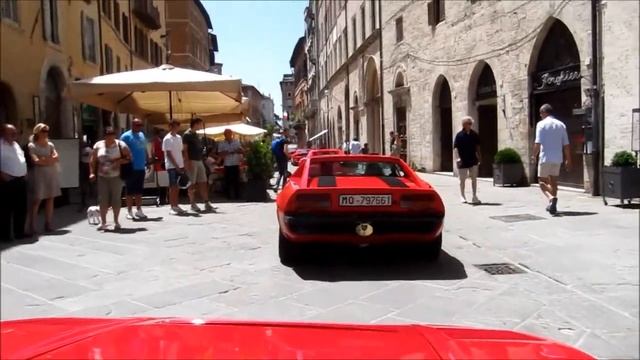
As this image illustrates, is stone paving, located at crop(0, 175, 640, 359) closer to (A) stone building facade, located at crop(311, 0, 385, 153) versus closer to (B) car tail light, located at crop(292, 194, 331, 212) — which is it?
(B) car tail light, located at crop(292, 194, 331, 212)

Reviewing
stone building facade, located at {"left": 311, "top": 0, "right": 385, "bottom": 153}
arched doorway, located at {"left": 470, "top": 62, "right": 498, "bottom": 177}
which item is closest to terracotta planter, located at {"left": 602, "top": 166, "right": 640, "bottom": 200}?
arched doorway, located at {"left": 470, "top": 62, "right": 498, "bottom": 177}

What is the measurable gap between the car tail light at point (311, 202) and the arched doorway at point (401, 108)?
18.3 metres

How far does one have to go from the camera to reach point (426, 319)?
161 inches

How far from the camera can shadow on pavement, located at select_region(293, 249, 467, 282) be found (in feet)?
17.5

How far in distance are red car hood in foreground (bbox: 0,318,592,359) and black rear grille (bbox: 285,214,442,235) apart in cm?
345

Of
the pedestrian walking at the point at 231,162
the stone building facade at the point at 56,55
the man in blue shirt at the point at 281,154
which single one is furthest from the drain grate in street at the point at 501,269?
the man in blue shirt at the point at 281,154

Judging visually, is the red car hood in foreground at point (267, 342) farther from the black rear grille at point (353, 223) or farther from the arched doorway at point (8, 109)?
the arched doorway at point (8, 109)

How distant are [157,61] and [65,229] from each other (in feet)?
104

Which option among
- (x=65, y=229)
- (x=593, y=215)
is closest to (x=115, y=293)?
(x=65, y=229)

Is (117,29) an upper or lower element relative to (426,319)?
upper

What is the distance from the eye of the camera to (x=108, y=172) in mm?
8070

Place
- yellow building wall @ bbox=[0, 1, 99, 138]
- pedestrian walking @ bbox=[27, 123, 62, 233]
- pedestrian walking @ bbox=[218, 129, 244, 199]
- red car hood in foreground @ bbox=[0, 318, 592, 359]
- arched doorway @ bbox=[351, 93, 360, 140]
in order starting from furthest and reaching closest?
arched doorway @ bbox=[351, 93, 360, 140] < pedestrian walking @ bbox=[218, 129, 244, 199] < yellow building wall @ bbox=[0, 1, 99, 138] < pedestrian walking @ bbox=[27, 123, 62, 233] < red car hood in foreground @ bbox=[0, 318, 592, 359]

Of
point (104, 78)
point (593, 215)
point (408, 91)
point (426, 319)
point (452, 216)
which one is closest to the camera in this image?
point (426, 319)

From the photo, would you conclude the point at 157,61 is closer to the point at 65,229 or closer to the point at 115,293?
the point at 65,229
